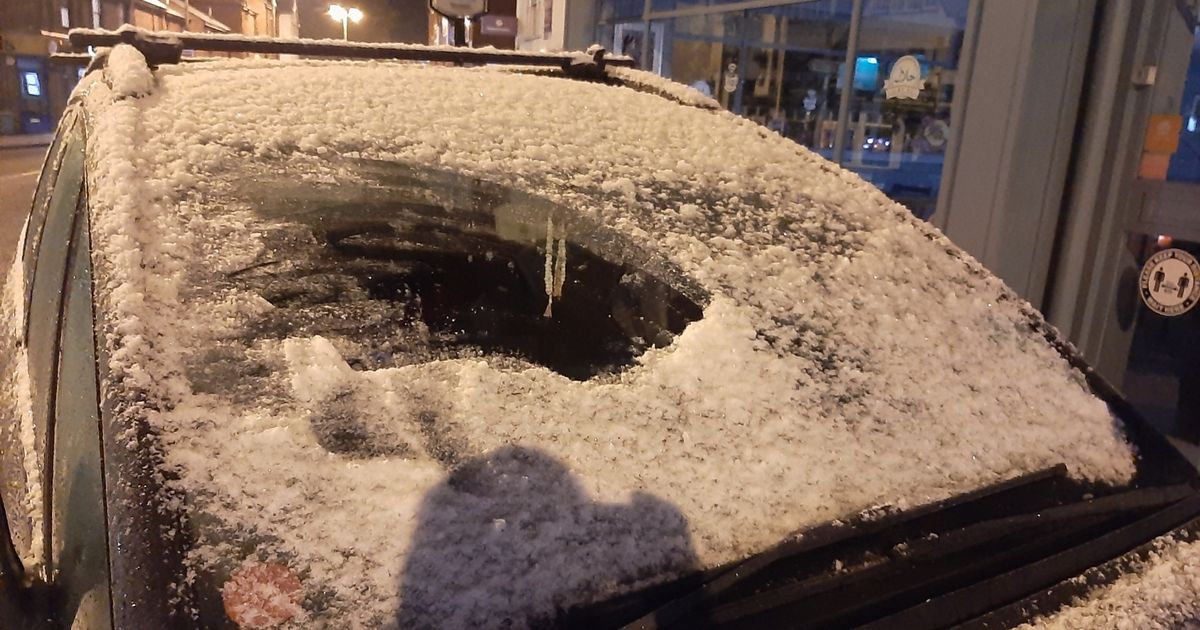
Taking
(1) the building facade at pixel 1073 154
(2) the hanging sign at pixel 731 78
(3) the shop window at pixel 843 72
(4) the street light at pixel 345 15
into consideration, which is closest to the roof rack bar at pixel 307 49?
(1) the building facade at pixel 1073 154

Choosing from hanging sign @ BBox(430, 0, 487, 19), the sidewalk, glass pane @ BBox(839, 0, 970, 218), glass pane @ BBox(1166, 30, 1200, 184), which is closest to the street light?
the sidewalk

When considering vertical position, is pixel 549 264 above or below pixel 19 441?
above

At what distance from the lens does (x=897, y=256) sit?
1904 millimetres

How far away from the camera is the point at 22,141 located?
24766 millimetres

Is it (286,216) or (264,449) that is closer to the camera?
(264,449)

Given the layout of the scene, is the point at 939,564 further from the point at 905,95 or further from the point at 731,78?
the point at 731,78

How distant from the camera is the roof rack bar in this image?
1934mm

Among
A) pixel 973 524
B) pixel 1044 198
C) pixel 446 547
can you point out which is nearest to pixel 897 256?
pixel 973 524

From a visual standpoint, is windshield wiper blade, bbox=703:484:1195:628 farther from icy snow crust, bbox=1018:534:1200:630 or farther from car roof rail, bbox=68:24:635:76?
car roof rail, bbox=68:24:635:76

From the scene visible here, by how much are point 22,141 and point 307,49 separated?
91.1 feet

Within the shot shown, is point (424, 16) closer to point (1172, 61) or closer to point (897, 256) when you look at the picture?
point (1172, 61)

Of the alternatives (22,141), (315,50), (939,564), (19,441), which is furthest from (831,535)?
(22,141)

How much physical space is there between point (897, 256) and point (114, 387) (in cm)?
151

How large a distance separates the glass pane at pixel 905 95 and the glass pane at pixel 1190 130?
1.07 meters
